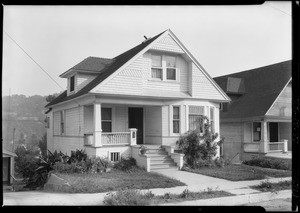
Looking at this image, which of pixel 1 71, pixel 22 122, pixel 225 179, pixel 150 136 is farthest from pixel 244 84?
pixel 1 71

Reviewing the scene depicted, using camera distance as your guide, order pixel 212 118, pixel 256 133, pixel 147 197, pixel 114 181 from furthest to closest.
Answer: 1. pixel 256 133
2. pixel 212 118
3. pixel 114 181
4. pixel 147 197

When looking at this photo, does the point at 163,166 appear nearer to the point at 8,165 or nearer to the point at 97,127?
the point at 97,127

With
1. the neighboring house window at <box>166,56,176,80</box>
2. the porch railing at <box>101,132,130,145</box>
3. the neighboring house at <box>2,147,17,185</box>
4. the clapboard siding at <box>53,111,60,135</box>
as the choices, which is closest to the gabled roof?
the clapboard siding at <box>53,111,60,135</box>

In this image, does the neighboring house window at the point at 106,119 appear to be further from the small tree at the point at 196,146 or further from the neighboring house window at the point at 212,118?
the neighboring house window at the point at 212,118

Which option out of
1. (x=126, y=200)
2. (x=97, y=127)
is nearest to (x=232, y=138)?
(x=97, y=127)

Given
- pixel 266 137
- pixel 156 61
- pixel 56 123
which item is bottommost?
pixel 266 137

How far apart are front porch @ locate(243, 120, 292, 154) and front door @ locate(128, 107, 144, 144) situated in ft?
30.3

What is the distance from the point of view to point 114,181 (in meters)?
11.3

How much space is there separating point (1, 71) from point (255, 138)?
67.3 ft

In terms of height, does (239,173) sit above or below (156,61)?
below

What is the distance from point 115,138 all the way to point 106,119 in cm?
180

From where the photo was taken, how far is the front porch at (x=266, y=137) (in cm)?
2175

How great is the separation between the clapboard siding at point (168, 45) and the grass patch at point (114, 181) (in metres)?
6.77

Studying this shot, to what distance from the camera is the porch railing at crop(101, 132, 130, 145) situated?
49.8ft
